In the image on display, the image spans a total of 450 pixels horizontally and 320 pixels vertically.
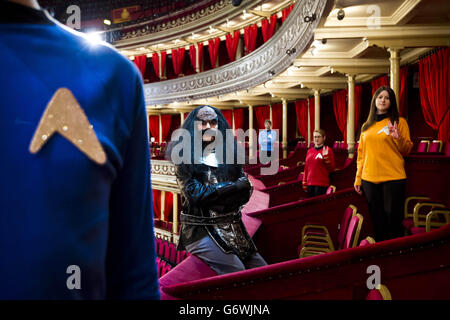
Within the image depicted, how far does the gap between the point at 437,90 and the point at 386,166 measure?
593cm

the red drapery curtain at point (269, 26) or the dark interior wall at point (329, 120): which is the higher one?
the red drapery curtain at point (269, 26)

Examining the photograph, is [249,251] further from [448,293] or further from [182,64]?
[182,64]

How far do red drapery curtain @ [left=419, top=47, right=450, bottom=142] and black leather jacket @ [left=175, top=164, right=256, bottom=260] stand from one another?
23.4 ft

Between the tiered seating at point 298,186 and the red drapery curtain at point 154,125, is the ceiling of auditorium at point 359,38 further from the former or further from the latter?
the red drapery curtain at point 154,125

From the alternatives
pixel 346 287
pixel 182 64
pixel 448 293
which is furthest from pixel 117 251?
pixel 182 64

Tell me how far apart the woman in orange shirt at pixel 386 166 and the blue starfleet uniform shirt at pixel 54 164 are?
319cm

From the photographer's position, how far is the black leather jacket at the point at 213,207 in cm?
237

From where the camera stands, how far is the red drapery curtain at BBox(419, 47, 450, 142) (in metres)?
7.45

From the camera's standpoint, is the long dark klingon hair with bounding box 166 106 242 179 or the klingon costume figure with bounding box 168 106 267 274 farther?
the long dark klingon hair with bounding box 166 106 242 179

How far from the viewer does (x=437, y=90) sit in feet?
25.7

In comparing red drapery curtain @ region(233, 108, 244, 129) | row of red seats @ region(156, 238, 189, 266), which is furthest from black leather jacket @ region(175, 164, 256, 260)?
red drapery curtain @ region(233, 108, 244, 129)

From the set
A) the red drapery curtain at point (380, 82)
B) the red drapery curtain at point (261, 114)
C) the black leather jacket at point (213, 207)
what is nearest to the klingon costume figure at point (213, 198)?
the black leather jacket at point (213, 207)

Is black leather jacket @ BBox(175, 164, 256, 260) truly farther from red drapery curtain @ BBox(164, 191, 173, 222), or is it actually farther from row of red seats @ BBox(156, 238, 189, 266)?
red drapery curtain @ BBox(164, 191, 173, 222)

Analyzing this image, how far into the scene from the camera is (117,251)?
67 centimetres
